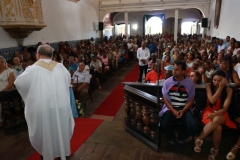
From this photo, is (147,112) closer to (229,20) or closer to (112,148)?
(112,148)

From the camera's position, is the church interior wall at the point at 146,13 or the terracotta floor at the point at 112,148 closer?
the terracotta floor at the point at 112,148

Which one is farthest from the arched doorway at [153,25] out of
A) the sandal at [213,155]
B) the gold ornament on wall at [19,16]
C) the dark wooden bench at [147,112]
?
the sandal at [213,155]

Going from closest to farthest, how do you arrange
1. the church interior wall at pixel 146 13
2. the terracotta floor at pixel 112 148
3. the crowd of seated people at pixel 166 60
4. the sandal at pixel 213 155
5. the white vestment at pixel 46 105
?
the white vestment at pixel 46 105 < the sandal at pixel 213 155 < the terracotta floor at pixel 112 148 < the crowd of seated people at pixel 166 60 < the church interior wall at pixel 146 13

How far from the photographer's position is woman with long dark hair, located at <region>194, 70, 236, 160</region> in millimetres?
2324

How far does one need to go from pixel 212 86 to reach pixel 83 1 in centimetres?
1102

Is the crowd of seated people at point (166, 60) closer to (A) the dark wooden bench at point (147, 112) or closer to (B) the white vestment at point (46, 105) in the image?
(A) the dark wooden bench at point (147, 112)

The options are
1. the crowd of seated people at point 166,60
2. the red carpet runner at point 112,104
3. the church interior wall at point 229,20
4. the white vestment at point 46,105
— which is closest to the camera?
the white vestment at point 46,105

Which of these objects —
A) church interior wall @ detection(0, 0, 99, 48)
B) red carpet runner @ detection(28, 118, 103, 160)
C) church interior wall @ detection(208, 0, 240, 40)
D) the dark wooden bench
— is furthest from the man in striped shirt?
church interior wall @ detection(0, 0, 99, 48)

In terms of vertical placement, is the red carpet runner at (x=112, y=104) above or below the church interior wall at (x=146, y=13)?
below

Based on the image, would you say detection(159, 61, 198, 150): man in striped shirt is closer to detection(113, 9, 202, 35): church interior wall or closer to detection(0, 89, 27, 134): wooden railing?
detection(0, 89, 27, 134): wooden railing

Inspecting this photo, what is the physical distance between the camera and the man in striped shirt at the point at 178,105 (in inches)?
97.5

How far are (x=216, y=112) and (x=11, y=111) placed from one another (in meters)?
3.16

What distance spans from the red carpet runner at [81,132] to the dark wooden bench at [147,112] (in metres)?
0.61

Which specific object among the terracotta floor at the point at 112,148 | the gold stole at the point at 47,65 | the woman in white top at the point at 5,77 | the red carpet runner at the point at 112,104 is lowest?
the red carpet runner at the point at 112,104
